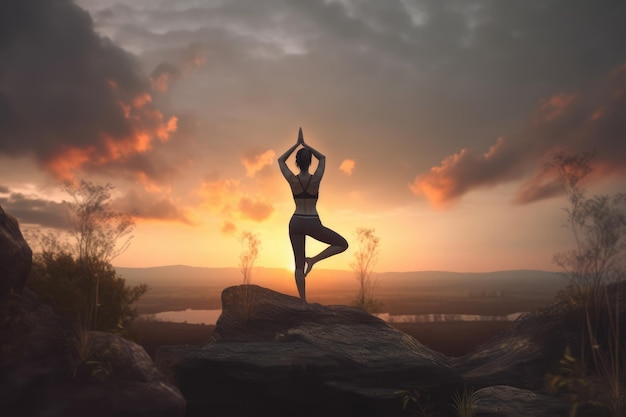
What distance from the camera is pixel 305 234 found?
32.2ft

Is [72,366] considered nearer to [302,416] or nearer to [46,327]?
[46,327]

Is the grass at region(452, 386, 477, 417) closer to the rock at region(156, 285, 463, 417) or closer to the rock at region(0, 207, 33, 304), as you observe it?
the rock at region(156, 285, 463, 417)

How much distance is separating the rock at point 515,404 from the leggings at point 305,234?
391cm

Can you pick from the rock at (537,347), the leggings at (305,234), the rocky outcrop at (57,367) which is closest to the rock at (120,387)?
the rocky outcrop at (57,367)

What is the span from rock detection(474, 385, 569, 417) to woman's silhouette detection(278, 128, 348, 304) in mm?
3929

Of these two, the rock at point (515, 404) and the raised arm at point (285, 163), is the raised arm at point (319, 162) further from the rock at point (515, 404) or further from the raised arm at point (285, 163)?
the rock at point (515, 404)

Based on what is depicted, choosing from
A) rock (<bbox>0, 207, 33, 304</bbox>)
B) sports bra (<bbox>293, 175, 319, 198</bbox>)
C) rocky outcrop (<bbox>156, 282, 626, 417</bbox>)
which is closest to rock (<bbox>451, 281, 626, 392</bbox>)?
rocky outcrop (<bbox>156, 282, 626, 417</bbox>)

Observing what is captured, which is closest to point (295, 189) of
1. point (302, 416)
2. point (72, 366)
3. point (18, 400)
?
point (302, 416)

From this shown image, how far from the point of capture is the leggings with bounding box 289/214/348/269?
9.61 m

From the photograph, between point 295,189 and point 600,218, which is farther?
point 295,189

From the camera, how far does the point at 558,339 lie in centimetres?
919

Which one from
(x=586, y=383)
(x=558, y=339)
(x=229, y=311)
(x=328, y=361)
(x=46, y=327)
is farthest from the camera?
(x=229, y=311)

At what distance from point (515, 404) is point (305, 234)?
4819mm

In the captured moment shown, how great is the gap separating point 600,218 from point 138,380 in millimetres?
8284
